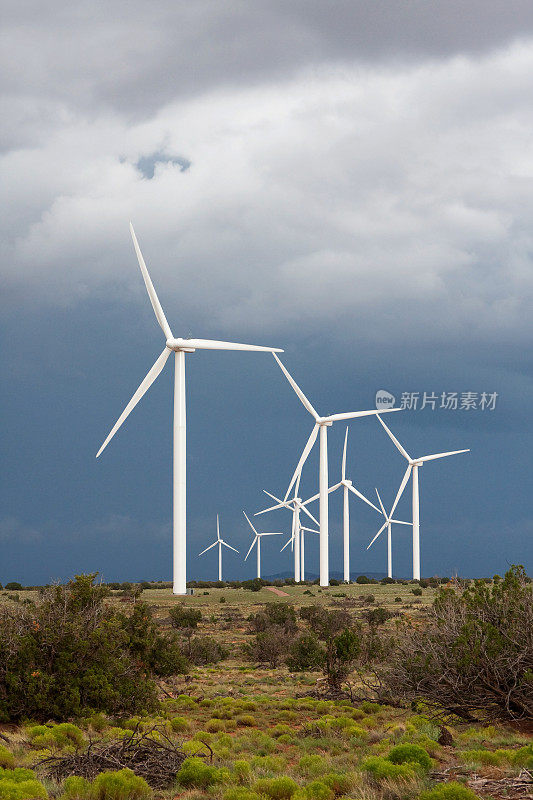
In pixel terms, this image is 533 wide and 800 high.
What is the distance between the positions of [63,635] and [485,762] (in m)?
13.1

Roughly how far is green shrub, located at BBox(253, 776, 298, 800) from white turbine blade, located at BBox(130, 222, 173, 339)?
55725 mm

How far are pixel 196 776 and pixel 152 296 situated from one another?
5701 cm

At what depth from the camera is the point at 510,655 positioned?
65.7 feet

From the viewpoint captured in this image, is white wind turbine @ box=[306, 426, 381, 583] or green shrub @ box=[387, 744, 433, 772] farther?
white wind turbine @ box=[306, 426, 381, 583]

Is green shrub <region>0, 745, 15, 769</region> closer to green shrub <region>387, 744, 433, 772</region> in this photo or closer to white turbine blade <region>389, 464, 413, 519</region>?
green shrub <region>387, 744, 433, 772</region>

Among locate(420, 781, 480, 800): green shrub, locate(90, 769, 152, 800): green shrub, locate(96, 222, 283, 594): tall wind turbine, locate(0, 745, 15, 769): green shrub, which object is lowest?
locate(0, 745, 15, 769): green shrub

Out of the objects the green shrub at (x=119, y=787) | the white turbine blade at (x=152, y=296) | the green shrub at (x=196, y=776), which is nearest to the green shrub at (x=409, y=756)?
the green shrub at (x=196, y=776)

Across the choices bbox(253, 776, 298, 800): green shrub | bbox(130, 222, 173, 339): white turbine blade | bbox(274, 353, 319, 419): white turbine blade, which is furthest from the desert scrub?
bbox(274, 353, 319, 419): white turbine blade

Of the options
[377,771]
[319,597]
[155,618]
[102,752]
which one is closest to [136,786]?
[102,752]

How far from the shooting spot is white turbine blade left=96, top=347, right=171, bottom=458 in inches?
2387

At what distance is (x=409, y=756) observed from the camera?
15812 mm

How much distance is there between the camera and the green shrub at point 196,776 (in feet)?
48.6

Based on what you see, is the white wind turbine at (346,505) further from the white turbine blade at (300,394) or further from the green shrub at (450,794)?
the green shrub at (450,794)

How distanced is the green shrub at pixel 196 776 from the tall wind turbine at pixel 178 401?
47832mm
